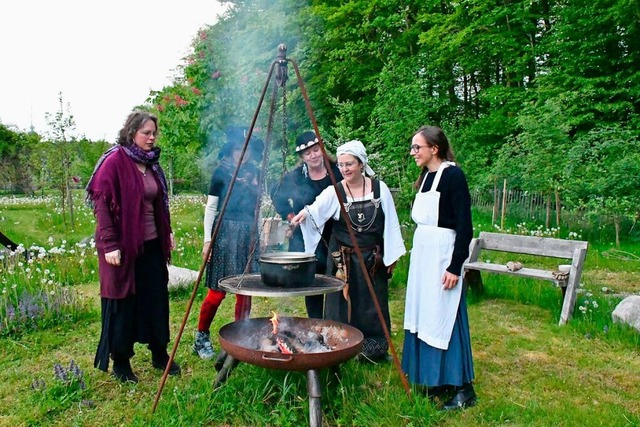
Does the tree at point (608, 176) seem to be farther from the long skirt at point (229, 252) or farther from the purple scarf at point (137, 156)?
the purple scarf at point (137, 156)

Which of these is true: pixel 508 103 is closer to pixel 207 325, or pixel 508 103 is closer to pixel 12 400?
pixel 207 325

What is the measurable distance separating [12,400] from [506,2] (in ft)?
52.6

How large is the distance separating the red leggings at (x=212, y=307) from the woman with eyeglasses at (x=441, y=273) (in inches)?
60.7

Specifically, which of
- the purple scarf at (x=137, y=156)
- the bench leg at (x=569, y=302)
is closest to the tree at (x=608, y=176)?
the bench leg at (x=569, y=302)

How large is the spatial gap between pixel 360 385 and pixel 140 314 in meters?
1.65

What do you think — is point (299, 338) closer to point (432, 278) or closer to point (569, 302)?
point (432, 278)

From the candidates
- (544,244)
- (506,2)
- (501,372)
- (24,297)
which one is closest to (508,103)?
(506,2)

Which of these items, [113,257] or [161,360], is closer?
[113,257]

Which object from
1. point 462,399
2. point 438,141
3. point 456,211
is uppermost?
point 438,141

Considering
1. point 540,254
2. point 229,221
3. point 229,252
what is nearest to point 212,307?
point 229,252

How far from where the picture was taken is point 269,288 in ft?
9.67

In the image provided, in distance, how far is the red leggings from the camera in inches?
163

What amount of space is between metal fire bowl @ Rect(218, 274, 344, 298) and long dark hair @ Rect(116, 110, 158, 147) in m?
1.21

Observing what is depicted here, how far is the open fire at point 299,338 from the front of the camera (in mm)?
3121
